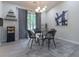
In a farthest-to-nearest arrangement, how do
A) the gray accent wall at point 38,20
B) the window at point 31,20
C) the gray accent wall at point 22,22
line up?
the gray accent wall at point 38,20 → the window at point 31,20 → the gray accent wall at point 22,22

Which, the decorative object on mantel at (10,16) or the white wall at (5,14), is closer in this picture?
the white wall at (5,14)

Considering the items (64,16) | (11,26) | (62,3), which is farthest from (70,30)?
(11,26)

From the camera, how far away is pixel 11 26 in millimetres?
7863

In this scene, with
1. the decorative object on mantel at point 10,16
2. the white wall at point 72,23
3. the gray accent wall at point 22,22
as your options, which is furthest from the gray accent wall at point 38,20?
the white wall at point 72,23

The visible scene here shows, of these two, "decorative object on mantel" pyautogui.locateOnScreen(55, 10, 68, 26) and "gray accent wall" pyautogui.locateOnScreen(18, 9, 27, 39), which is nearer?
"decorative object on mantel" pyautogui.locateOnScreen(55, 10, 68, 26)

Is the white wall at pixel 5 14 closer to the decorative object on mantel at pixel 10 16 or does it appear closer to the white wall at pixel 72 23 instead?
the decorative object on mantel at pixel 10 16

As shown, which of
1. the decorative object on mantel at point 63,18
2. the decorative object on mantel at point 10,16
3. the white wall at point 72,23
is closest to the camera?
the white wall at point 72,23

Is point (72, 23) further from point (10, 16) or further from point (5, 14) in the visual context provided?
point (5, 14)

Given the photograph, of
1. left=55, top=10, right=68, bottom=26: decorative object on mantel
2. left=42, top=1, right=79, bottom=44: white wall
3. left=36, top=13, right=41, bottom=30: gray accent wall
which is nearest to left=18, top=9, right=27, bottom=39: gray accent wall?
left=36, top=13, right=41, bottom=30: gray accent wall

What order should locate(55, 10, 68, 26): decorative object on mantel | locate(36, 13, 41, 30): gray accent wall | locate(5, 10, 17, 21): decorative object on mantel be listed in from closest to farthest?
locate(55, 10, 68, 26): decorative object on mantel, locate(5, 10, 17, 21): decorative object on mantel, locate(36, 13, 41, 30): gray accent wall

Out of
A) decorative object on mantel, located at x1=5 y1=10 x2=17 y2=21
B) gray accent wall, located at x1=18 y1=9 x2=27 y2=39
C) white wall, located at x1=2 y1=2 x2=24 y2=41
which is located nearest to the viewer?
white wall, located at x1=2 y1=2 x2=24 y2=41

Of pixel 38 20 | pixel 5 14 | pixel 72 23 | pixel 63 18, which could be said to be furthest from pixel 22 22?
pixel 72 23

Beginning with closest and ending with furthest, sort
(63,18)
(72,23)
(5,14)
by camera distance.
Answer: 1. (72,23)
2. (5,14)
3. (63,18)

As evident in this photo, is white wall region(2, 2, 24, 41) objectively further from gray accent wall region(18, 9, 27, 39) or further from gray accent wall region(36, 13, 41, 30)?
gray accent wall region(36, 13, 41, 30)
